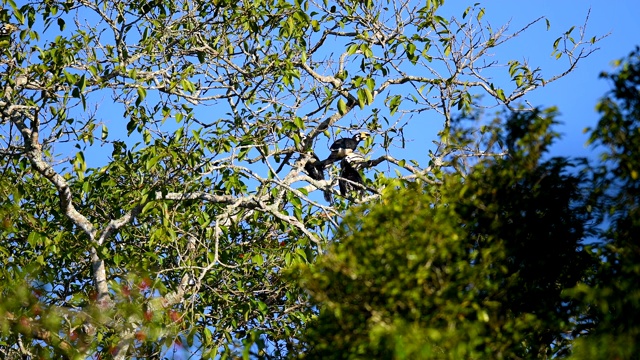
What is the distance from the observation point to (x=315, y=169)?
895 cm

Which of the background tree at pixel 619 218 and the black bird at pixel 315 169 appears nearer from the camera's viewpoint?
the background tree at pixel 619 218

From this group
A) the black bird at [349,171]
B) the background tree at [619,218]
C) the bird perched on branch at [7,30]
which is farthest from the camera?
the black bird at [349,171]

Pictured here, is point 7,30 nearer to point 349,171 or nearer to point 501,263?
point 349,171

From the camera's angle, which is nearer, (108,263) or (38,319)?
(38,319)

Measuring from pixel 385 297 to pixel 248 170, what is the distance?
116 inches

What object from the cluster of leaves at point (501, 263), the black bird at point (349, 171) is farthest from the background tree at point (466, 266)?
the black bird at point (349, 171)

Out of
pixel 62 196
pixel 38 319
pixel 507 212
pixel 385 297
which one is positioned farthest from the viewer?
pixel 62 196

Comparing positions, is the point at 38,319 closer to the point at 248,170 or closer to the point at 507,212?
the point at 248,170

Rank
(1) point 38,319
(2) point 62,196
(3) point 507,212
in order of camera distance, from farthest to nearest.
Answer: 1. (2) point 62,196
2. (1) point 38,319
3. (3) point 507,212

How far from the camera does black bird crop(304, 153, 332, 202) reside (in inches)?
348

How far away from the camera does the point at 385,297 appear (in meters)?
5.40

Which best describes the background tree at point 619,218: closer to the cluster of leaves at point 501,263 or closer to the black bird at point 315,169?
the cluster of leaves at point 501,263

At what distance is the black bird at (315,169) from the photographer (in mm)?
8852

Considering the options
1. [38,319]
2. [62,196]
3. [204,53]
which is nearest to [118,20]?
[204,53]
